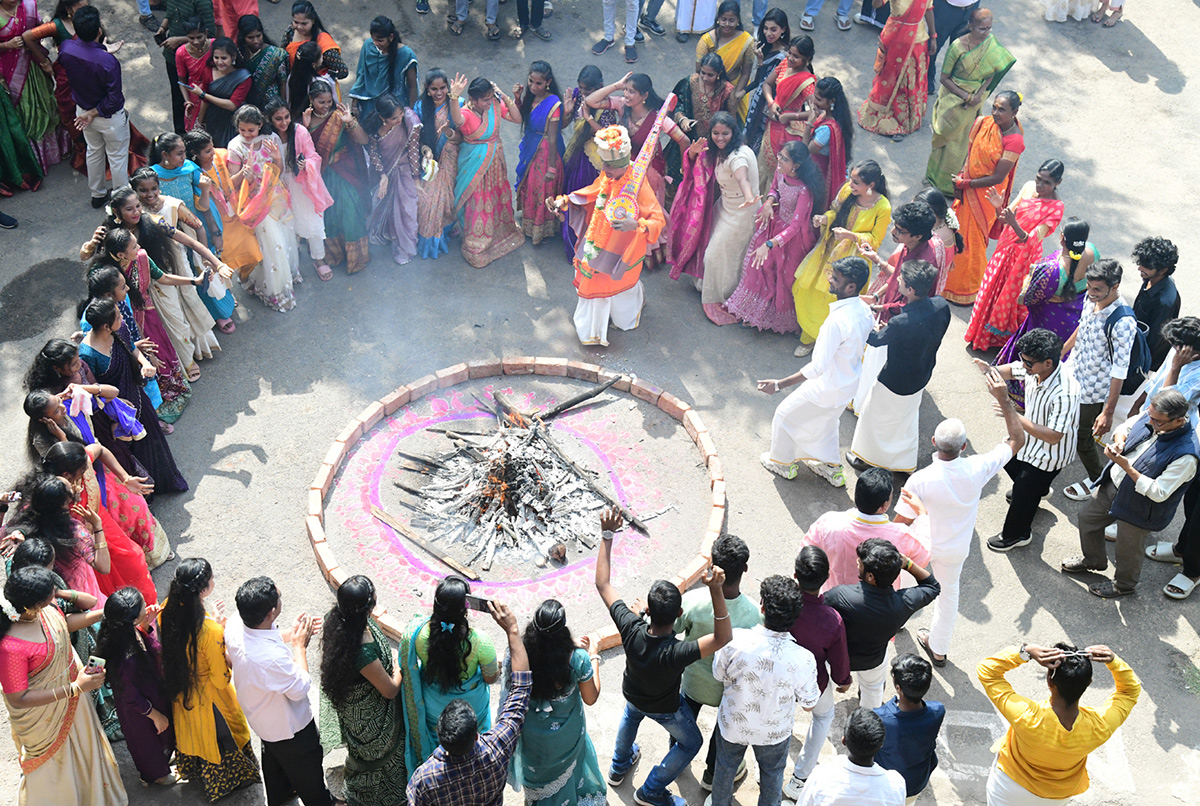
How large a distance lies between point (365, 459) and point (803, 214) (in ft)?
13.2

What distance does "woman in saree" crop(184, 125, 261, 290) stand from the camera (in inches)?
330

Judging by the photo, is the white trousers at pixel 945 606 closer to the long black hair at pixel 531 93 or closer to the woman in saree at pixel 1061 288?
the woman in saree at pixel 1061 288

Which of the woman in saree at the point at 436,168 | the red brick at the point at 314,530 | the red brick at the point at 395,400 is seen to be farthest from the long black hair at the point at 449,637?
the woman in saree at the point at 436,168

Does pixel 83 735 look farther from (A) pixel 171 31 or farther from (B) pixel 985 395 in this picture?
(A) pixel 171 31

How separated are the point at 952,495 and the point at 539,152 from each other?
513cm

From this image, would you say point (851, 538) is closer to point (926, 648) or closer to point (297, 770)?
point (926, 648)

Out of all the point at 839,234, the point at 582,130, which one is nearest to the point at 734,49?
the point at 582,130

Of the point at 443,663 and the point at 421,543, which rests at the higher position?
the point at 443,663

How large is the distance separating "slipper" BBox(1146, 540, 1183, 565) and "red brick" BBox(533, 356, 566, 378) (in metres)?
4.47

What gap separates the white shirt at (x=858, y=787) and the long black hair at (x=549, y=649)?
1.20 metres

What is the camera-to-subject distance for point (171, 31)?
10.6 metres

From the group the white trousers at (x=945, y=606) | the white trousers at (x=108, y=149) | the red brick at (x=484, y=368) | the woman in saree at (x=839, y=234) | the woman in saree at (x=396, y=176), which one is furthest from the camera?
the white trousers at (x=108, y=149)

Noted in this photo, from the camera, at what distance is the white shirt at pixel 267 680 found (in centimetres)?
488

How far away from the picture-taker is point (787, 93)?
9.54 meters
